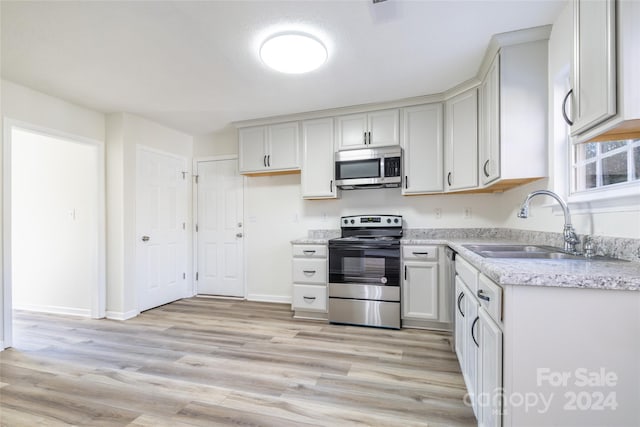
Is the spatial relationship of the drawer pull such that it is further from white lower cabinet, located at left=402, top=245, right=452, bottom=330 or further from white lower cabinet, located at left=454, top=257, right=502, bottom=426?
white lower cabinet, located at left=402, top=245, right=452, bottom=330

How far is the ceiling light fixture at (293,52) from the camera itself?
6.53 ft

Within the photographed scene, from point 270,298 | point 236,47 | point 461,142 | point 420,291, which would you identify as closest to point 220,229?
point 270,298

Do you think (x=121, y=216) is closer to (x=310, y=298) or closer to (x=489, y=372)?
(x=310, y=298)

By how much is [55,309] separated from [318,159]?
364 cm

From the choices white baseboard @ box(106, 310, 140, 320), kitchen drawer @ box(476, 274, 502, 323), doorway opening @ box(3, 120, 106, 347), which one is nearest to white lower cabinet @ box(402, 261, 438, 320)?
kitchen drawer @ box(476, 274, 502, 323)

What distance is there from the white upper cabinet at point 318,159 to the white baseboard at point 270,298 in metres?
1.41

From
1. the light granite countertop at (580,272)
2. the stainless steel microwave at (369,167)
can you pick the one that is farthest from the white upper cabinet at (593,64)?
the stainless steel microwave at (369,167)

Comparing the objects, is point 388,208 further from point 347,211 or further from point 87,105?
point 87,105

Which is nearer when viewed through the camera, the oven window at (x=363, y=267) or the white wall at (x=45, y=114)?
the white wall at (x=45, y=114)

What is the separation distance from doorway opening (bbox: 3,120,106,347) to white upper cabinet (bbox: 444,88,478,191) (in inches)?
149

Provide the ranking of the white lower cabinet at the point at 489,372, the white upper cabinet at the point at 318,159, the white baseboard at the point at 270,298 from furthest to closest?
the white baseboard at the point at 270,298 → the white upper cabinet at the point at 318,159 → the white lower cabinet at the point at 489,372

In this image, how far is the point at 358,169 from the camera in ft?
10.6

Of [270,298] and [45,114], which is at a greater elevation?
[45,114]

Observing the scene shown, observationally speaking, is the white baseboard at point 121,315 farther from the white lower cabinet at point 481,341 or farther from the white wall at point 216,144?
the white lower cabinet at point 481,341
